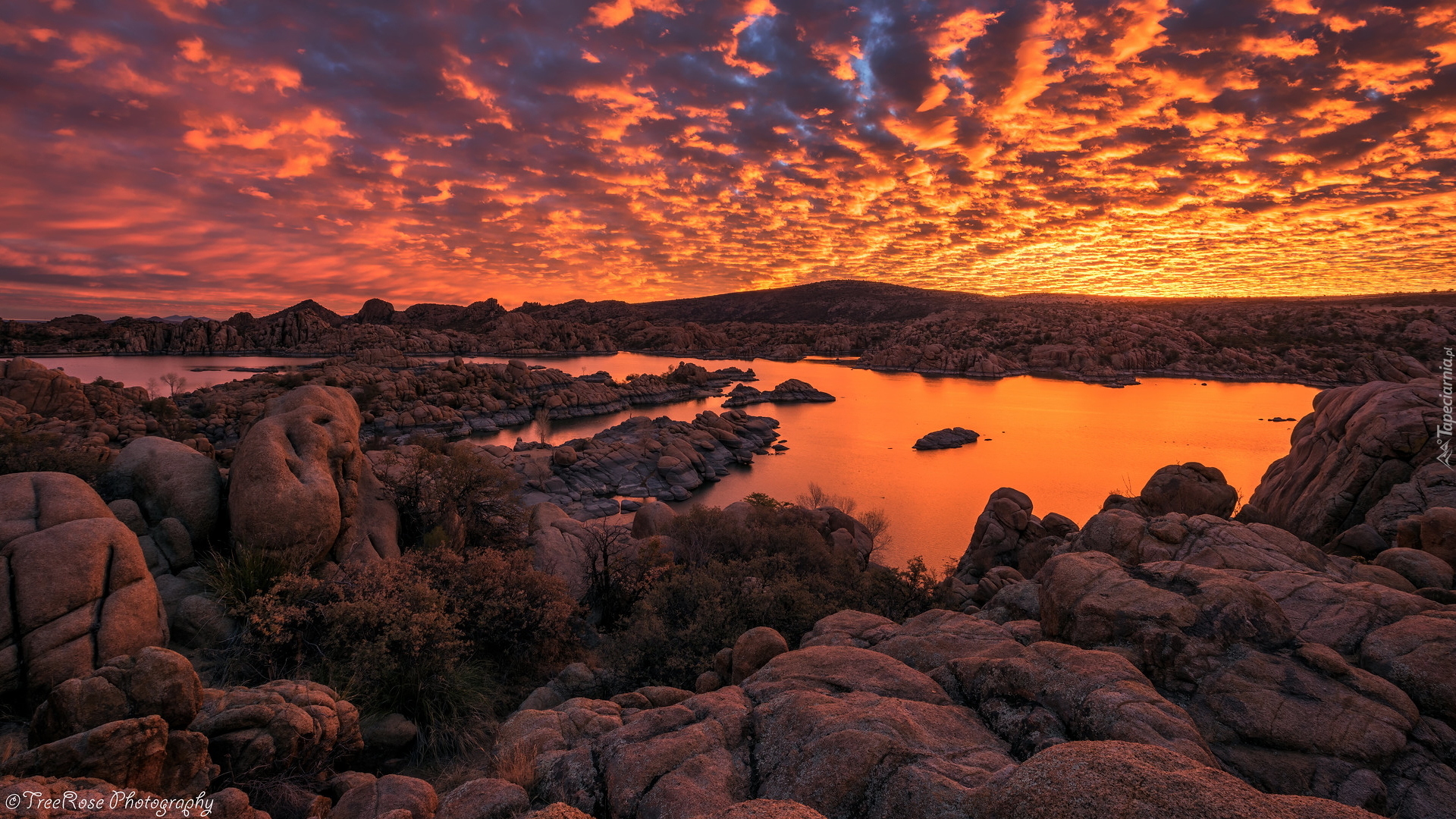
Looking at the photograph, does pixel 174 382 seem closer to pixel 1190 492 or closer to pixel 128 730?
pixel 128 730

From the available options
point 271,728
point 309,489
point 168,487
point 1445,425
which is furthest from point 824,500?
point 271,728

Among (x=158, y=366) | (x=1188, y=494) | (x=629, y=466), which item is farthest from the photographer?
(x=158, y=366)

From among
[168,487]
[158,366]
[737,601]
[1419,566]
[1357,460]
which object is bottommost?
[737,601]

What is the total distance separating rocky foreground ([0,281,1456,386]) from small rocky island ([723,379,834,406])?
48.7m

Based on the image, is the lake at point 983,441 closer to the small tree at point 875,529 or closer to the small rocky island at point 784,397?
the small tree at point 875,529

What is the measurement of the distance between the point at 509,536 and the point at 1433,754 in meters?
19.0

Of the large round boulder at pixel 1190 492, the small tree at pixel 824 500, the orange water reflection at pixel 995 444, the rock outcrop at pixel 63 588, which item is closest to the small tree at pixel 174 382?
the orange water reflection at pixel 995 444

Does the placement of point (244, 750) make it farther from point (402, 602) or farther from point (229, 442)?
point (229, 442)

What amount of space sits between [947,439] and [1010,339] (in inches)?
3672

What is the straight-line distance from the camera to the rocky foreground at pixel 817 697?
5012 mm

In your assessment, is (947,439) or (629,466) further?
(947,439)

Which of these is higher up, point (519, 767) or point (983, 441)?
point (519, 767)

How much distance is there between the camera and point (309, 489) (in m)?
11.5

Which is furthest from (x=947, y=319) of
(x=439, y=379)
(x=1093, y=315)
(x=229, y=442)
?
(x=229, y=442)
